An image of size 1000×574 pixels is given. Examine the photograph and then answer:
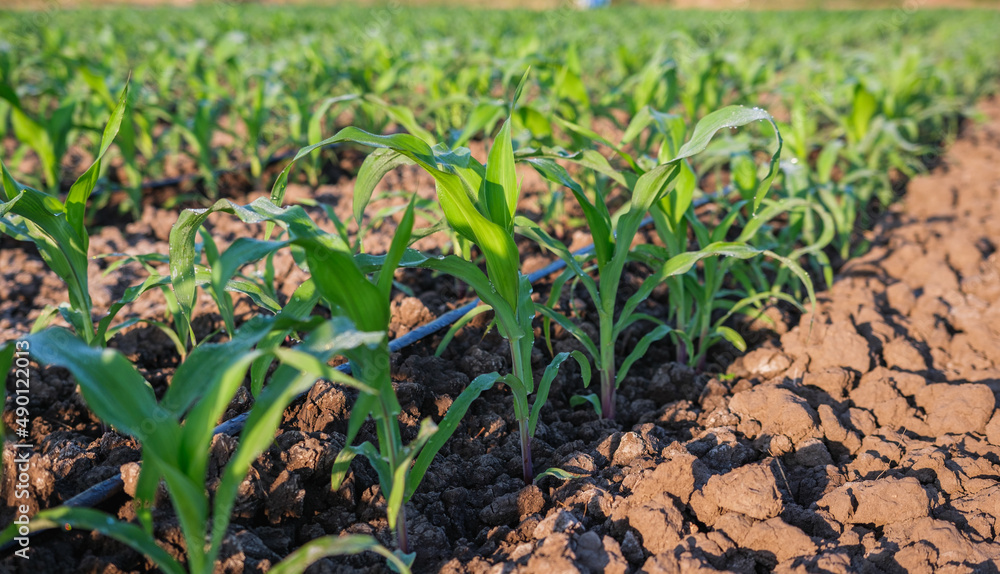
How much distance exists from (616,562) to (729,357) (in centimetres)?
112

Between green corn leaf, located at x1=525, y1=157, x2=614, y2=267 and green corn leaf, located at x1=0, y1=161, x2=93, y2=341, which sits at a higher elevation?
green corn leaf, located at x1=0, y1=161, x2=93, y2=341

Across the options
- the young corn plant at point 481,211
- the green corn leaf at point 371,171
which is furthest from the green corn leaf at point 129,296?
the green corn leaf at point 371,171

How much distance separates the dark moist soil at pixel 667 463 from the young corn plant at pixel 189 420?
0.27m

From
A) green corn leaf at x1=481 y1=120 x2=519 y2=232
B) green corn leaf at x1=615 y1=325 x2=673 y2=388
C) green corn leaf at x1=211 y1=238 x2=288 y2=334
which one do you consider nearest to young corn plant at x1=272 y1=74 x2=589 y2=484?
green corn leaf at x1=481 y1=120 x2=519 y2=232

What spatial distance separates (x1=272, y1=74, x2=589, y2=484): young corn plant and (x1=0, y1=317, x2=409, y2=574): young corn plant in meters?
0.34

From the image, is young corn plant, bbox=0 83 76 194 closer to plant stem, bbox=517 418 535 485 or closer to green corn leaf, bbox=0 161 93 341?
green corn leaf, bbox=0 161 93 341

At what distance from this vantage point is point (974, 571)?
117 centimetres

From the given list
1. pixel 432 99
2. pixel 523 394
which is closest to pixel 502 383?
pixel 523 394

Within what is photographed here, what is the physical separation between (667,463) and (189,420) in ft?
3.17

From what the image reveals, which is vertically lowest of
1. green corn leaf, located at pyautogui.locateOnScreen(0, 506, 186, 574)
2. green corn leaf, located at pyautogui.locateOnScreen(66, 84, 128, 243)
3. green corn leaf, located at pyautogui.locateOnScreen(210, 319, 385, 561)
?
green corn leaf, located at pyautogui.locateOnScreen(0, 506, 186, 574)

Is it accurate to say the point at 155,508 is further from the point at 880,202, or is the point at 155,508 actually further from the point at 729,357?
the point at 880,202

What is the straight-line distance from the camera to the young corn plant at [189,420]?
34.2 inches

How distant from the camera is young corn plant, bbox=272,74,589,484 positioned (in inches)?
48.8

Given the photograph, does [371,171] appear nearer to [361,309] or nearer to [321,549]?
[361,309]
